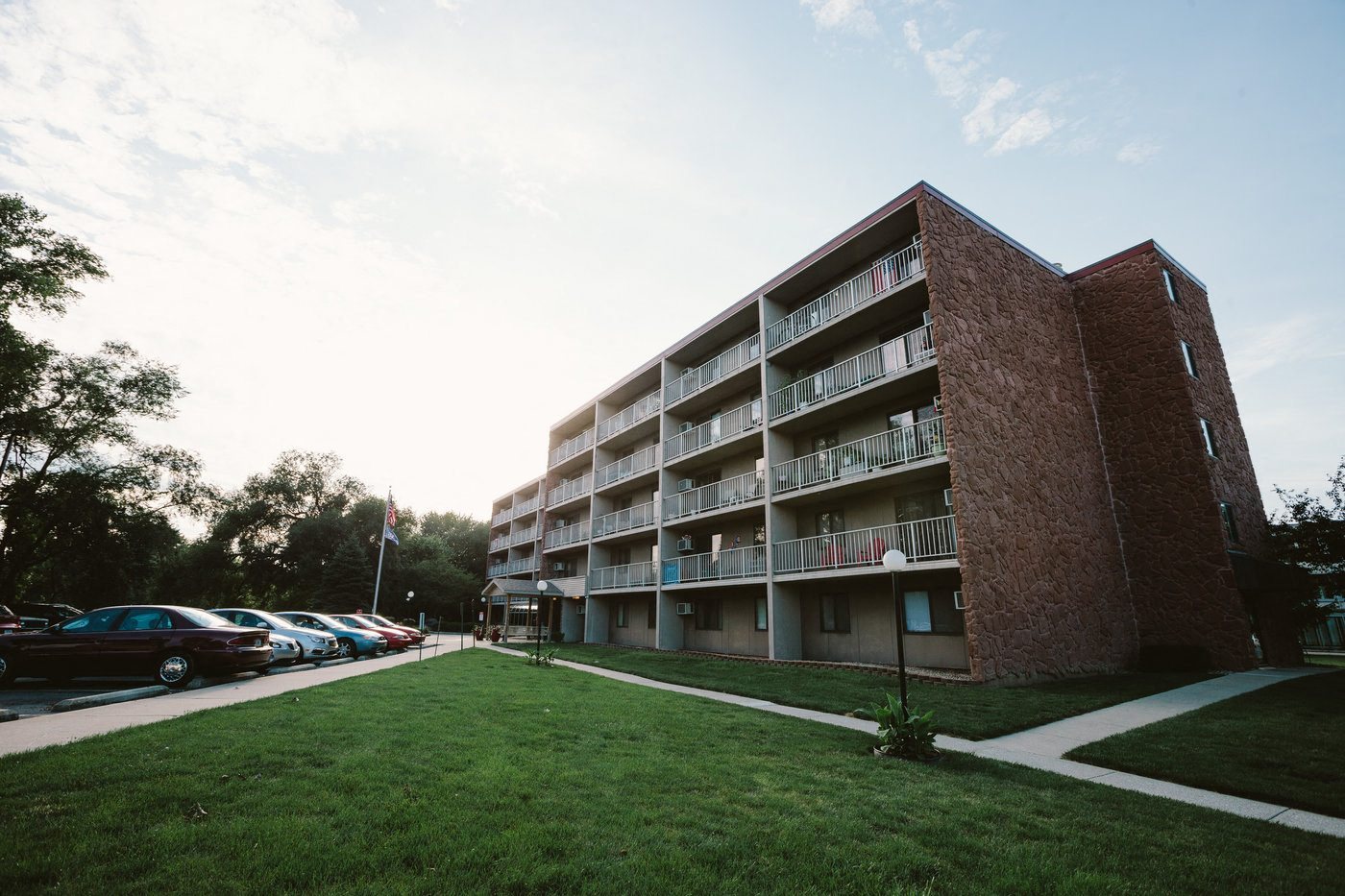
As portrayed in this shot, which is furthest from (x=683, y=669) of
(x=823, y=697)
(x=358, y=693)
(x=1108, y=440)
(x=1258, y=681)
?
(x=1108, y=440)

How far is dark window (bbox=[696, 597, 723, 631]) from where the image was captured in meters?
22.5

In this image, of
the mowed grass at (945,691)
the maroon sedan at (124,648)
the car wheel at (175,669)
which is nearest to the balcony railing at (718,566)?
the mowed grass at (945,691)

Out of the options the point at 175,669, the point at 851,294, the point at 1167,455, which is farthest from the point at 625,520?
the point at 1167,455

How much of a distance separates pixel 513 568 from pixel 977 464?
3611cm

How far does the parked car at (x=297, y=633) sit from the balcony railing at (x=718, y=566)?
1137cm

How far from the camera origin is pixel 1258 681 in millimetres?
12734

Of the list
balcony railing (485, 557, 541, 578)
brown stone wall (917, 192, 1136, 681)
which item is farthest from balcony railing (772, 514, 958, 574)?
balcony railing (485, 557, 541, 578)

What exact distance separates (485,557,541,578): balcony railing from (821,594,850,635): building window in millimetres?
23503

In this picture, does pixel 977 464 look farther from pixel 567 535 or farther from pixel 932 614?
pixel 567 535

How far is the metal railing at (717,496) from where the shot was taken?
65.5ft

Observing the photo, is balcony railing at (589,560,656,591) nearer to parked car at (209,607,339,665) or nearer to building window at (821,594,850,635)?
building window at (821,594,850,635)

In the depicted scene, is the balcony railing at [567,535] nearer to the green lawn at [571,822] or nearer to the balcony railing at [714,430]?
the balcony railing at [714,430]

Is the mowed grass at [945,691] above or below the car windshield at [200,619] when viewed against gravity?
below

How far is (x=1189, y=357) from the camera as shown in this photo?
1783 cm
